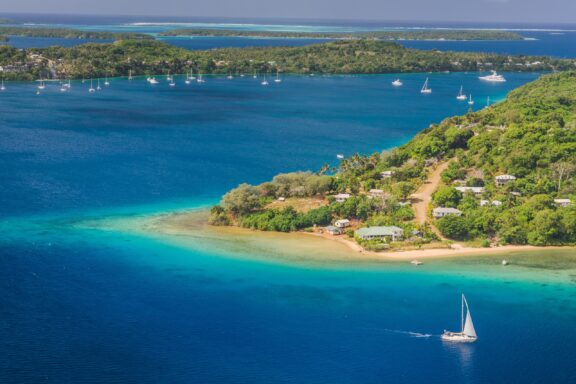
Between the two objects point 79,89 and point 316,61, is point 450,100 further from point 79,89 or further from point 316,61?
point 79,89

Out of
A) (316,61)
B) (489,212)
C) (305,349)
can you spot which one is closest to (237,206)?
(489,212)

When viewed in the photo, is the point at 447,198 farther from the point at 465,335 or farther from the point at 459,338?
the point at 459,338

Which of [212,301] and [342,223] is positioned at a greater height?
[342,223]

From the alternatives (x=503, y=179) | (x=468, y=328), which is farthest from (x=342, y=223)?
(x=468, y=328)

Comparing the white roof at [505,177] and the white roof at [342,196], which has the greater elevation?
the white roof at [505,177]

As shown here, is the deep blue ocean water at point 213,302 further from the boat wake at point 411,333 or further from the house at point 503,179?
the house at point 503,179

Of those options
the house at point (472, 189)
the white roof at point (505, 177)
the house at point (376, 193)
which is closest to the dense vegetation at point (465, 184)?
the house at point (376, 193)
